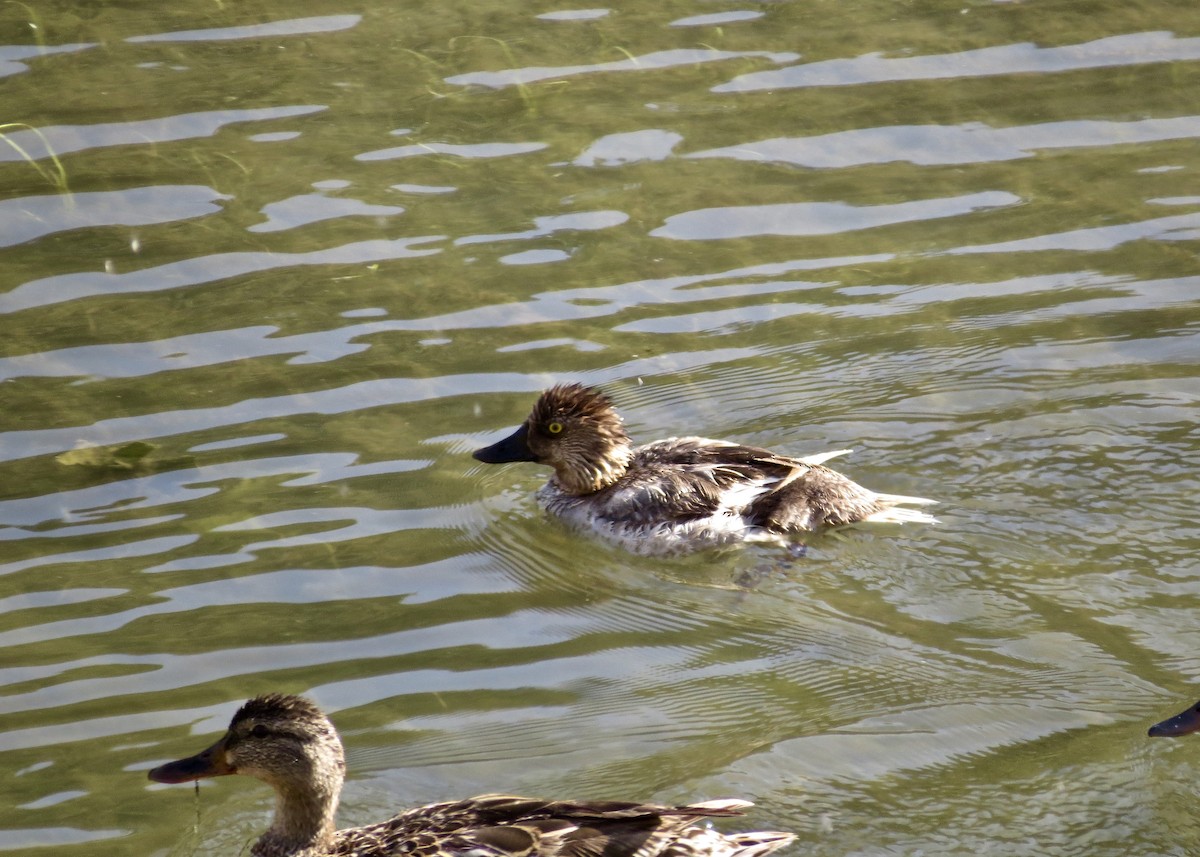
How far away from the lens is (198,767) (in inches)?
229

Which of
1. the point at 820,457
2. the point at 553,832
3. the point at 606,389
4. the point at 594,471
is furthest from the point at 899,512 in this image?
the point at 553,832

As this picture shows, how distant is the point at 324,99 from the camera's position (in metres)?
11.7

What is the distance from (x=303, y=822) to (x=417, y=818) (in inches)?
17.8

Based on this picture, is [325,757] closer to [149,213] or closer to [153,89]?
[149,213]

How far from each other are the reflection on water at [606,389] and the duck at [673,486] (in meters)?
0.19

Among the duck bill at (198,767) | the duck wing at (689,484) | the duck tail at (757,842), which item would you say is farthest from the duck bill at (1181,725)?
the duck bill at (198,767)

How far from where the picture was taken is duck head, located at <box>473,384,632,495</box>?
8508 millimetres

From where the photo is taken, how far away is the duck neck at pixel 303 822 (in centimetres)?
577

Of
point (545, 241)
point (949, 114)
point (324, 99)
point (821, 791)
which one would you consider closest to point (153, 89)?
point (324, 99)

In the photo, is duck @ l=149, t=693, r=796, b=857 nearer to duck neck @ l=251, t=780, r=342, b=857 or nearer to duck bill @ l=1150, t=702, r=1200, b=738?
duck neck @ l=251, t=780, r=342, b=857

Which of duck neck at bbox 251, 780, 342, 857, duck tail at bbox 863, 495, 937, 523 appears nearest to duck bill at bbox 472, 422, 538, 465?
duck tail at bbox 863, 495, 937, 523

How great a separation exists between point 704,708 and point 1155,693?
1766mm

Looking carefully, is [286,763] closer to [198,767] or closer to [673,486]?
[198,767]

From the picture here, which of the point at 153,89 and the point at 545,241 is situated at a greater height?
the point at 153,89
